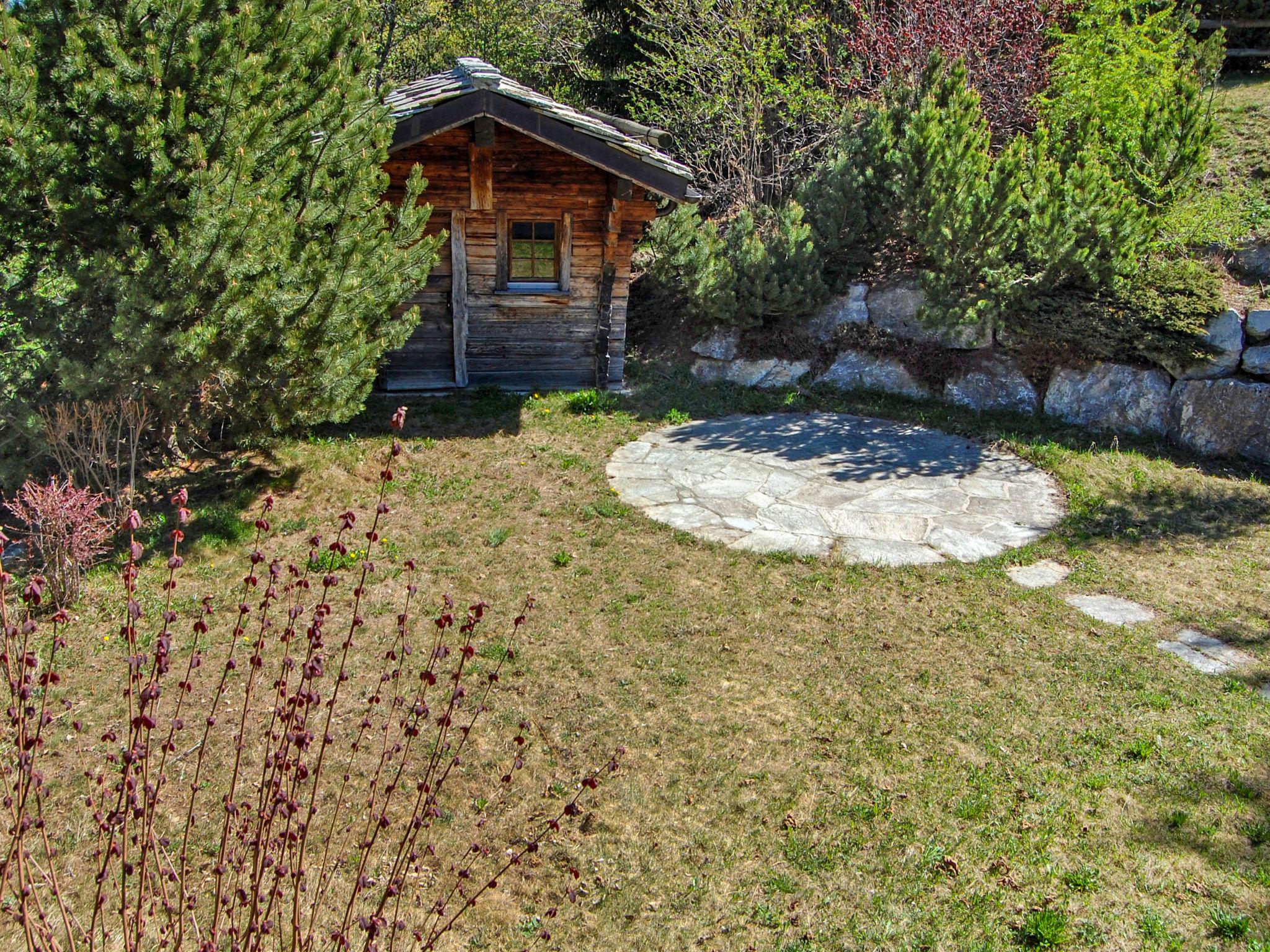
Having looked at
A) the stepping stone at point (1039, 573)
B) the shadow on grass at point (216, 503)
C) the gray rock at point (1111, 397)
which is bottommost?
the stepping stone at point (1039, 573)

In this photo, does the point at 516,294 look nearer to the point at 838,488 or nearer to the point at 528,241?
the point at 528,241

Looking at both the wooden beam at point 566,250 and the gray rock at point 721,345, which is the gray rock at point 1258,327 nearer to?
the gray rock at point 721,345

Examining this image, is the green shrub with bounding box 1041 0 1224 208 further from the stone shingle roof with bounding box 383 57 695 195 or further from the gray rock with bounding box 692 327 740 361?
the stone shingle roof with bounding box 383 57 695 195

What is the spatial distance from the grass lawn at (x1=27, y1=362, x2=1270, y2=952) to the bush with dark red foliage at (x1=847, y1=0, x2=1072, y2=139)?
686 cm

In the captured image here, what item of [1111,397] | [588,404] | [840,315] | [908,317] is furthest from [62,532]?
[1111,397]

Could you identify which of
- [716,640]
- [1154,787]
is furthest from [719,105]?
[1154,787]

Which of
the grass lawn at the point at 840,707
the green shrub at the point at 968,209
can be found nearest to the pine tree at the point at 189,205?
the grass lawn at the point at 840,707

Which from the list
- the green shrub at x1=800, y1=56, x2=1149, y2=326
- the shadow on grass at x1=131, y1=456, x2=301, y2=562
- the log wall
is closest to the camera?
the shadow on grass at x1=131, y1=456, x2=301, y2=562

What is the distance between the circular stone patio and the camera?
789 cm

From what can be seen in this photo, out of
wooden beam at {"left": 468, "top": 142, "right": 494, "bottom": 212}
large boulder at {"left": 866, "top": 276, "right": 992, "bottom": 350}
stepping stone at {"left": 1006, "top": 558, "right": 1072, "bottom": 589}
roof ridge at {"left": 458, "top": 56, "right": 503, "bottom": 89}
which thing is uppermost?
roof ridge at {"left": 458, "top": 56, "right": 503, "bottom": 89}

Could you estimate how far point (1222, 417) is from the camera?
31.7ft

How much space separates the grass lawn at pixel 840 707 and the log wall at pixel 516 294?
227 centimetres

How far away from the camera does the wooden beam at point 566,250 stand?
1116 cm

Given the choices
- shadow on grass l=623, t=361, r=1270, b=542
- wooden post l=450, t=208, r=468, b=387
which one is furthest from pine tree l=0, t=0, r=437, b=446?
shadow on grass l=623, t=361, r=1270, b=542
